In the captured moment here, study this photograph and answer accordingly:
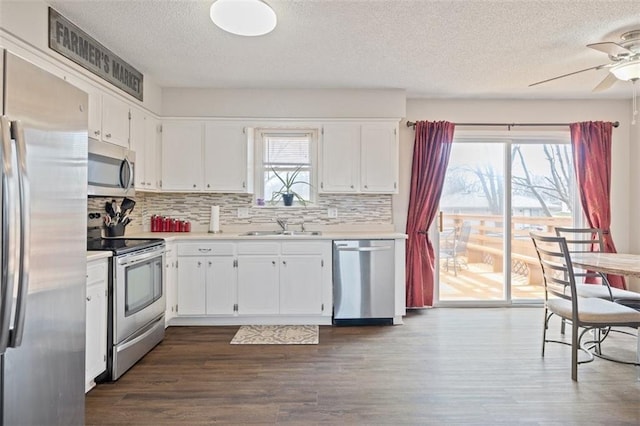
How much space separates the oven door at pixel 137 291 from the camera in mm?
2709

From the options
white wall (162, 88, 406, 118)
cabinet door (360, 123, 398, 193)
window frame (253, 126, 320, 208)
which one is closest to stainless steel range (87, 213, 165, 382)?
window frame (253, 126, 320, 208)

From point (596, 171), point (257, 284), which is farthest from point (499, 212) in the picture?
point (257, 284)

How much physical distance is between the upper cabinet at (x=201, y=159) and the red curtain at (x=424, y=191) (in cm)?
195

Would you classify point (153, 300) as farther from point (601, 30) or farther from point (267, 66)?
point (601, 30)

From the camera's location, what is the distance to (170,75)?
3.85 metres

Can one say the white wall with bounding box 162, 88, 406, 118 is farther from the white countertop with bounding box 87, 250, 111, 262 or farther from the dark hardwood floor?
the dark hardwood floor

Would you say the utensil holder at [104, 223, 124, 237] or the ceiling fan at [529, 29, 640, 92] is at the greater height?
the ceiling fan at [529, 29, 640, 92]

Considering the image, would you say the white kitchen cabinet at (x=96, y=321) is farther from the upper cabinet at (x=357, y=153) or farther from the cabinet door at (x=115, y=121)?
the upper cabinet at (x=357, y=153)

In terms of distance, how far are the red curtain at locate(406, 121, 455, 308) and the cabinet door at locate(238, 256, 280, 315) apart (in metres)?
1.59

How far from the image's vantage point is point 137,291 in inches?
117

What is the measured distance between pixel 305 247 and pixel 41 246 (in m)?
2.58

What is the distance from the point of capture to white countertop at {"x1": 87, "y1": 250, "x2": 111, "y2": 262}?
2.42 metres

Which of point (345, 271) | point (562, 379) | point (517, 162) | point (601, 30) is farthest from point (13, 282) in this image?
point (517, 162)

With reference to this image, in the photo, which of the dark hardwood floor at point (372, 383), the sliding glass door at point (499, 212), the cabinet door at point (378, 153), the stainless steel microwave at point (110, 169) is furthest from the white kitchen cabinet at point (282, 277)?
the sliding glass door at point (499, 212)
